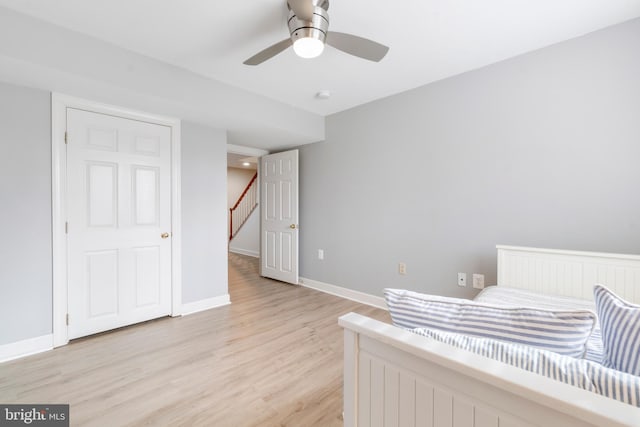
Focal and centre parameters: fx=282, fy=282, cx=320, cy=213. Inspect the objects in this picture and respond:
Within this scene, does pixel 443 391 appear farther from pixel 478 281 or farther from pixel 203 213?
pixel 203 213

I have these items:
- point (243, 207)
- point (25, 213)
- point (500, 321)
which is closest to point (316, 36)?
point (500, 321)

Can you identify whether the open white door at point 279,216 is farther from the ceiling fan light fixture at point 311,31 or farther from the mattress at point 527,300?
the mattress at point 527,300

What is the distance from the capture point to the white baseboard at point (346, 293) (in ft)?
10.9

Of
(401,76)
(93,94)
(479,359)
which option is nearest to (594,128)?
(401,76)

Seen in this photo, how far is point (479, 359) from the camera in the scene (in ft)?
2.16

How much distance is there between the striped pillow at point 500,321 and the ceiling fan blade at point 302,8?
1472mm

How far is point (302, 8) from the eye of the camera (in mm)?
1486

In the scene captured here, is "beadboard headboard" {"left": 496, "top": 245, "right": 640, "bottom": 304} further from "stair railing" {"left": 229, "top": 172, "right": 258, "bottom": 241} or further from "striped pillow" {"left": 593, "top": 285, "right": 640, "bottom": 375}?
"stair railing" {"left": 229, "top": 172, "right": 258, "bottom": 241}

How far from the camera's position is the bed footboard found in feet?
1.70

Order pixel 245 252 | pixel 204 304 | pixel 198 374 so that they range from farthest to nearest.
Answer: pixel 245 252, pixel 204 304, pixel 198 374

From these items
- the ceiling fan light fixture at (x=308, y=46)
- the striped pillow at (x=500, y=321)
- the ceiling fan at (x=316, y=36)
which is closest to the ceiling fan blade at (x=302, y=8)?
the ceiling fan at (x=316, y=36)

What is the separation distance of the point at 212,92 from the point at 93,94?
3.06ft

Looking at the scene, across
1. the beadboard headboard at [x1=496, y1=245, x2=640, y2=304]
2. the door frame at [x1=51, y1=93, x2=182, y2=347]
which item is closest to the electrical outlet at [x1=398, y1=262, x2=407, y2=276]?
the beadboard headboard at [x1=496, y1=245, x2=640, y2=304]

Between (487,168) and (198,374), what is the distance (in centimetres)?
287
